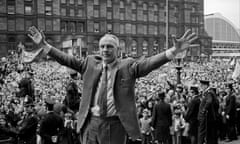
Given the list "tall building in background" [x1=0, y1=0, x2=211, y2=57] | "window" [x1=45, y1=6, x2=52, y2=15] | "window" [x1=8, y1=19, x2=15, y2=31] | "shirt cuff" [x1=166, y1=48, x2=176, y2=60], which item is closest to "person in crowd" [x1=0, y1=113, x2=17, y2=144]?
"shirt cuff" [x1=166, y1=48, x2=176, y2=60]

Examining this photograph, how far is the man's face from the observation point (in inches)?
148

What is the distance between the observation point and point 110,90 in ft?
12.4

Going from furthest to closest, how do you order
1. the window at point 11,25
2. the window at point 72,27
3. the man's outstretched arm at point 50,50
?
the window at point 72,27
the window at point 11,25
the man's outstretched arm at point 50,50

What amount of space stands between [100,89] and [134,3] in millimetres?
73446

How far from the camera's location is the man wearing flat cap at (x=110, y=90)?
12.1 ft

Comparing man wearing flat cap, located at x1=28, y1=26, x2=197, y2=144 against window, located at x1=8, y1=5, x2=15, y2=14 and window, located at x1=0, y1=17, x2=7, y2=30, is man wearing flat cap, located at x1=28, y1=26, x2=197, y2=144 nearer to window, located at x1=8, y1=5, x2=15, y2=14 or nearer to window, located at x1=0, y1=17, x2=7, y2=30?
window, located at x1=0, y1=17, x2=7, y2=30

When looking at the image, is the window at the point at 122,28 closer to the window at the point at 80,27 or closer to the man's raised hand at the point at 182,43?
the window at the point at 80,27

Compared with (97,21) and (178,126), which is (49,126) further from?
Answer: (97,21)

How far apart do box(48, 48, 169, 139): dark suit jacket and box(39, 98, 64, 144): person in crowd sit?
2843 mm

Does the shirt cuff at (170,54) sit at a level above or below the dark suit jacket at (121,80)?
above

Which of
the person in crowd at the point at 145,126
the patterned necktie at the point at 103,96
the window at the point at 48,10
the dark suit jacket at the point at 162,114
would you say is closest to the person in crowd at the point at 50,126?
the dark suit jacket at the point at 162,114

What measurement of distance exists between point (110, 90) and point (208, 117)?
15.7 ft

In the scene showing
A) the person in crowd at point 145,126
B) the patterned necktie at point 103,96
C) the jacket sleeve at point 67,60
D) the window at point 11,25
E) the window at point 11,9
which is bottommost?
the person in crowd at point 145,126

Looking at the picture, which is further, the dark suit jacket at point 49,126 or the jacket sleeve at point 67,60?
the dark suit jacket at point 49,126
